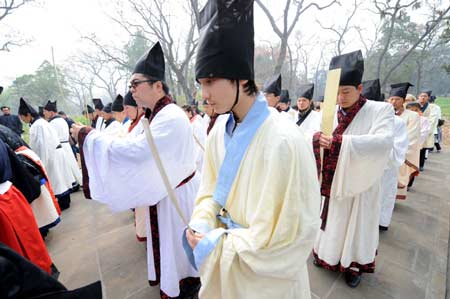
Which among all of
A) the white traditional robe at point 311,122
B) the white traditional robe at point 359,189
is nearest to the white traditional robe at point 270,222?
the white traditional robe at point 359,189

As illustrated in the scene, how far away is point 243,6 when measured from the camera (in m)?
1.17

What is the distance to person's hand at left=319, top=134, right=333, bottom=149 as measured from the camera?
204cm

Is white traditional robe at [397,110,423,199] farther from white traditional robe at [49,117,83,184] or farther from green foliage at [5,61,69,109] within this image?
green foliage at [5,61,69,109]

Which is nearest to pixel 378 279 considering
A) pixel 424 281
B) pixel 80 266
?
pixel 424 281

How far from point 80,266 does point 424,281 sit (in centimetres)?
468

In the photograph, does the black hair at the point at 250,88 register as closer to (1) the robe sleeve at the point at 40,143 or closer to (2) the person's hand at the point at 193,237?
(2) the person's hand at the point at 193,237

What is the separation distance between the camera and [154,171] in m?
2.08

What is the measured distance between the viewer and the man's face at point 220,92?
1.18m

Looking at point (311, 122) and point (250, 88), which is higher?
point (250, 88)

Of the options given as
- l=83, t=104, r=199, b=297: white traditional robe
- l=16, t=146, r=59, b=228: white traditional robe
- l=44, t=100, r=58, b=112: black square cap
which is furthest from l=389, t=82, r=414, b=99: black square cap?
l=44, t=100, r=58, b=112: black square cap

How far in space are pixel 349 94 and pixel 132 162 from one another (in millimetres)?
2395

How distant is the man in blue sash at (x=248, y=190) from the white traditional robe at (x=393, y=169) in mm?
3187

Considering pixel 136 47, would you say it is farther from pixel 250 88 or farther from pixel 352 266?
pixel 352 266

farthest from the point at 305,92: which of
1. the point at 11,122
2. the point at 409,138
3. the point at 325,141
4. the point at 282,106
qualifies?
the point at 11,122
